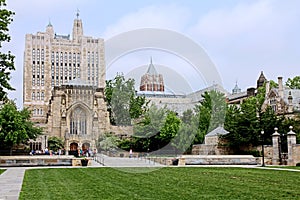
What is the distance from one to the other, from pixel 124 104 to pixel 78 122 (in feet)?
31.5

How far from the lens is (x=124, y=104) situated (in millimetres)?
66688

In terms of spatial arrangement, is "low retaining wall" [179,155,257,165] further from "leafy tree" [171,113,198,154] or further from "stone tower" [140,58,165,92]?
"leafy tree" [171,113,198,154]

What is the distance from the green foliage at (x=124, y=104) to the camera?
66.8 m

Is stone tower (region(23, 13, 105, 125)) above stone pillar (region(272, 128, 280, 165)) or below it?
above

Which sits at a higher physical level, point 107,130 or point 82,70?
point 82,70

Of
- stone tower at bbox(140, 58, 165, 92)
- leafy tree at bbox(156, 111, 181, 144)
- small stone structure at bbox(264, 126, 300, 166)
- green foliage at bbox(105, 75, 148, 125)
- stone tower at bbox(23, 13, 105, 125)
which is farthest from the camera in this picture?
stone tower at bbox(23, 13, 105, 125)

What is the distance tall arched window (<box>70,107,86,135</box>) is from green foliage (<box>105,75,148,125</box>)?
205 inches

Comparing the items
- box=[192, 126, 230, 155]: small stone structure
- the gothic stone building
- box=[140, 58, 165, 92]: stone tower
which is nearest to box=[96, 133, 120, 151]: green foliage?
box=[192, 126, 230, 155]: small stone structure

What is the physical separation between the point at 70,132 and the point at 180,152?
25813 millimetres

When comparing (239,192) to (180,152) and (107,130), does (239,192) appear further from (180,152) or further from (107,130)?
(107,130)

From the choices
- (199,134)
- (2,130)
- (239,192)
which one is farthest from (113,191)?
(199,134)

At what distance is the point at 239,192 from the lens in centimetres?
1338

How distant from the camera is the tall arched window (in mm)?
70438

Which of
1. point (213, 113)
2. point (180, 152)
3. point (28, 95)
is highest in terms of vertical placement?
point (28, 95)
